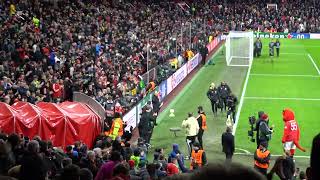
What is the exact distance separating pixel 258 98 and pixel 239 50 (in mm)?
12288

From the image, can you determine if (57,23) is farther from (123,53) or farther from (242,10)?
(242,10)

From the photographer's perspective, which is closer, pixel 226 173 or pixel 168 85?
pixel 226 173

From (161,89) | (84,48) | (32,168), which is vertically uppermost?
(32,168)

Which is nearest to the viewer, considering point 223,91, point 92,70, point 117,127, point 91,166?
point 91,166

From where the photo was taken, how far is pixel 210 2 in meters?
66.0

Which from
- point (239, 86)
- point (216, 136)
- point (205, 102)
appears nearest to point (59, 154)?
point (216, 136)

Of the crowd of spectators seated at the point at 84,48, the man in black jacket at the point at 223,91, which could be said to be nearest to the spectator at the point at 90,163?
the crowd of spectators seated at the point at 84,48

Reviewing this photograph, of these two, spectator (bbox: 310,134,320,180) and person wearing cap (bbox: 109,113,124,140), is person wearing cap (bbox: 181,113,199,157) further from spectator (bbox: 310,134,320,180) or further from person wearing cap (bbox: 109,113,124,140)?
spectator (bbox: 310,134,320,180)

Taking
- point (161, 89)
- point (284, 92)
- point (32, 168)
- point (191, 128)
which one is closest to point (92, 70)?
point (161, 89)

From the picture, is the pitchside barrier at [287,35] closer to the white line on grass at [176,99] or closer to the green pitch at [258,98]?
the green pitch at [258,98]

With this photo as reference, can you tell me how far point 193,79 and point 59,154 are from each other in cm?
2454

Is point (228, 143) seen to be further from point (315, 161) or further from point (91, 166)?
point (315, 161)

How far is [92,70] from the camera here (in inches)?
917

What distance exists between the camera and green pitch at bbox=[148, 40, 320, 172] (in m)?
19.9
